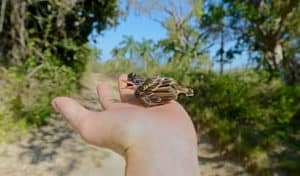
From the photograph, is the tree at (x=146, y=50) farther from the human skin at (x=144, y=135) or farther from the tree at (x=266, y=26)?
the human skin at (x=144, y=135)

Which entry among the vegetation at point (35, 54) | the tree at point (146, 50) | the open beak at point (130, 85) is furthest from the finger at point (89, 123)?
the tree at point (146, 50)

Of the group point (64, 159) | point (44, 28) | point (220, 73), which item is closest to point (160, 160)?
point (64, 159)

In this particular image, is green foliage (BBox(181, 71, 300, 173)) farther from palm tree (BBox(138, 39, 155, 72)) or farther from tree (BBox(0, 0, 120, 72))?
palm tree (BBox(138, 39, 155, 72))

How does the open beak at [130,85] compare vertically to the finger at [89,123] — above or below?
above

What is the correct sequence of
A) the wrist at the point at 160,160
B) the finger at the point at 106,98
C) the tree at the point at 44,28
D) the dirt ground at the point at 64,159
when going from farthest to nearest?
the tree at the point at 44,28 < the dirt ground at the point at 64,159 < the finger at the point at 106,98 < the wrist at the point at 160,160

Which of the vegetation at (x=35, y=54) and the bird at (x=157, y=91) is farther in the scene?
the vegetation at (x=35, y=54)

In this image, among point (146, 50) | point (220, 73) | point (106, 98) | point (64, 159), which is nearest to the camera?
point (106, 98)

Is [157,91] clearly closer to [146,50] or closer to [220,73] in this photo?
[220,73]
